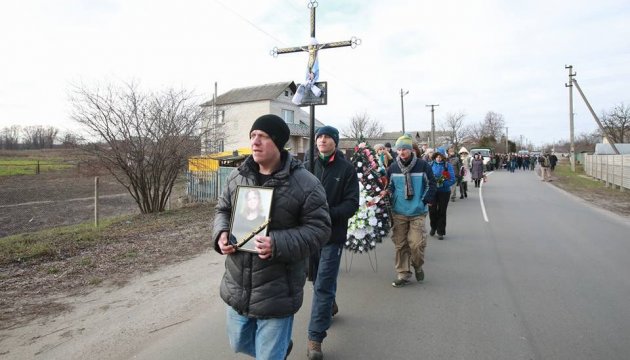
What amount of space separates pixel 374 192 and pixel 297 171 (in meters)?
3.19

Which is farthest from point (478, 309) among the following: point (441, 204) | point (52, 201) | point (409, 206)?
point (52, 201)

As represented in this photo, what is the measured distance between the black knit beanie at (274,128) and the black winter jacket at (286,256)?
0.14 metres

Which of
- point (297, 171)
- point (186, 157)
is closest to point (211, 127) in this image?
point (186, 157)

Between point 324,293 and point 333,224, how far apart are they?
0.62 metres

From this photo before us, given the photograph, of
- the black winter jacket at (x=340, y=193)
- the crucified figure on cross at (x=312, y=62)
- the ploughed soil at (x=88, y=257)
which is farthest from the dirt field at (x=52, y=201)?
the black winter jacket at (x=340, y=193)

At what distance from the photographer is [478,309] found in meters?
4.45

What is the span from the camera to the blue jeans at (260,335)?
7.50 ft

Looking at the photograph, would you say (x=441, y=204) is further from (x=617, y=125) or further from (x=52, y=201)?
(x=617, y=125)

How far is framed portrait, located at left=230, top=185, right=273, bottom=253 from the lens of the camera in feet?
7.16

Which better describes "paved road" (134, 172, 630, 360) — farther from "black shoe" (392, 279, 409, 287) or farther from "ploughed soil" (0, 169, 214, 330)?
"ploughed soil" (0, 169, 214, 330)

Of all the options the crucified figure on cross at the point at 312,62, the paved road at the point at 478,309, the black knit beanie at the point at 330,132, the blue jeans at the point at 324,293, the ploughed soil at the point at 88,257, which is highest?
the crucified figure on cross at the point at 312,62

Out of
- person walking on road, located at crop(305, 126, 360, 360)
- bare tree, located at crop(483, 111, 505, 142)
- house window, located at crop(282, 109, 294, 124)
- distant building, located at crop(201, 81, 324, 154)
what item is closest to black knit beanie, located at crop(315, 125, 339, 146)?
person walking on road, located at crop(305, 126, 360, 360)

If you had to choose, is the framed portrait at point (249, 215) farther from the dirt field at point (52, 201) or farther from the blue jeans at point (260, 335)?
the dirt field at point (52, 201)

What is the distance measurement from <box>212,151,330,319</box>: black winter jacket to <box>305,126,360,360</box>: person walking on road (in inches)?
45.6
